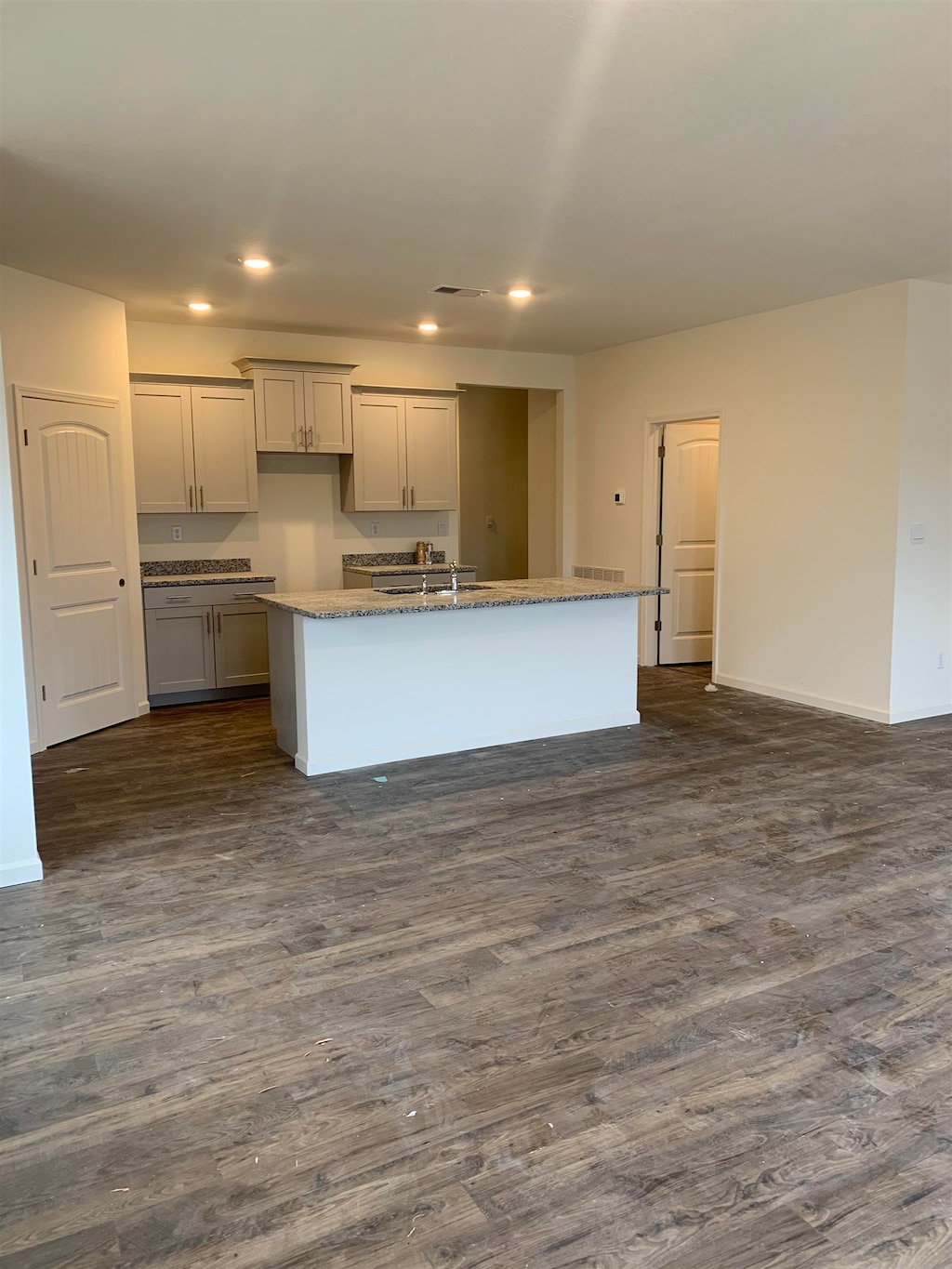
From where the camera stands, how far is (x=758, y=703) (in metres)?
6.38

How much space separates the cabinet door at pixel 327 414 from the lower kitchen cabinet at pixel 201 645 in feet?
3.82

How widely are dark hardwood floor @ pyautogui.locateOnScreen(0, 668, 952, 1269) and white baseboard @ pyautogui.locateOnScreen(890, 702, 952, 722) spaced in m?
1.38

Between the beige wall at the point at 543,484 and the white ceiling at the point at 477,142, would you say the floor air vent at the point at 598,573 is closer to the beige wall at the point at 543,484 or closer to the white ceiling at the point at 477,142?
the beige wall at the point at 543,484

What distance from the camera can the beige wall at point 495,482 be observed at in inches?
385

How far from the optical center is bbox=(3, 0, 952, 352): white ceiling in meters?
2.47

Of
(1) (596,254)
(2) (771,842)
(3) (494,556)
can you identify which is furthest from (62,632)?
(3) (494,556)

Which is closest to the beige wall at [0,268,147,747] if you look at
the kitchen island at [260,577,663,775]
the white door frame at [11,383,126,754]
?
the white door frame at [11,383,126,754]

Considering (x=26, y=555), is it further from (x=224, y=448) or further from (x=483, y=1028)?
(x=483, y=1028)

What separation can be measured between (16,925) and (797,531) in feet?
17.0

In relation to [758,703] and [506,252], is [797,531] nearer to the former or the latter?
[758,703]

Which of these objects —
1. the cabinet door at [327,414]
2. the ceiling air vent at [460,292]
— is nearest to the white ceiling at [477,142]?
the ceiling air vent at [460,292]

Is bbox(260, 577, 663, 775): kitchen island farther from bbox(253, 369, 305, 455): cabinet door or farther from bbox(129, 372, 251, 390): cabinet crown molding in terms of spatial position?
bbox(129, 372, 251, 390): cabinet crown molding

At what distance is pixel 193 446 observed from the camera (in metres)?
6.48

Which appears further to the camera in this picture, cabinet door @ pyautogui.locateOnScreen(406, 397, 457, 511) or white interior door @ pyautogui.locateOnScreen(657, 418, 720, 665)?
white interior door @ pyautogui.locateOnScreen(657, 418, 720, 665)
